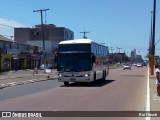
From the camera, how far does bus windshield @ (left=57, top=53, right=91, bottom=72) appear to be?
2956 centimetres

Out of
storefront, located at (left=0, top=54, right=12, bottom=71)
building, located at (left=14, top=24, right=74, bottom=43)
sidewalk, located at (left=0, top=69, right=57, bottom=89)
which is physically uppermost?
building, located at (left=14, top=24, right=74, bottom=43)

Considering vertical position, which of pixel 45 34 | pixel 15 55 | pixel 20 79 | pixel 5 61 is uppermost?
pixel 45 34

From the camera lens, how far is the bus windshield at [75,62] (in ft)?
97.0

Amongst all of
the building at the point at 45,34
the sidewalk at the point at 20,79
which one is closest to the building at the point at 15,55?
the sidewalk at the point at 20,79

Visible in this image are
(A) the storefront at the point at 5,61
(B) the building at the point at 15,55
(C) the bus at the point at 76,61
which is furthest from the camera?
(B) the building at the point at 15,55

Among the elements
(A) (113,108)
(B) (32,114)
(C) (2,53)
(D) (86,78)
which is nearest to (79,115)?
(B) (32,114)

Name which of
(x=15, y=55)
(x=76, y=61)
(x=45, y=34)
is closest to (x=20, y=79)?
(x=76, y=61)

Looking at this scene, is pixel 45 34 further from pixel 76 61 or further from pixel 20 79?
pixel 76 61

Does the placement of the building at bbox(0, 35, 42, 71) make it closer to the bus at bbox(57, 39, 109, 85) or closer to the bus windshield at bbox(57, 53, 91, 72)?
the bus at bbox(57, 39, 109, 85)

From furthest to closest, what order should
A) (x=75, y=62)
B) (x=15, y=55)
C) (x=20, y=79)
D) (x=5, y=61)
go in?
(x=15, y=55) → (x=5, y=61) → (x=20, y=79) → (x=75, y=62)

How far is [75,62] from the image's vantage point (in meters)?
29.6

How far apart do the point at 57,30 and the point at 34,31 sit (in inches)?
351

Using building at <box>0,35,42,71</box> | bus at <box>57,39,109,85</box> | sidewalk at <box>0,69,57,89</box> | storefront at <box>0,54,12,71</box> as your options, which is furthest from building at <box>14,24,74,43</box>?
bus at <box>57,39,109,85</box>

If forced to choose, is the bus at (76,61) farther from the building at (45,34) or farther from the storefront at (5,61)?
the building at (45,34)
